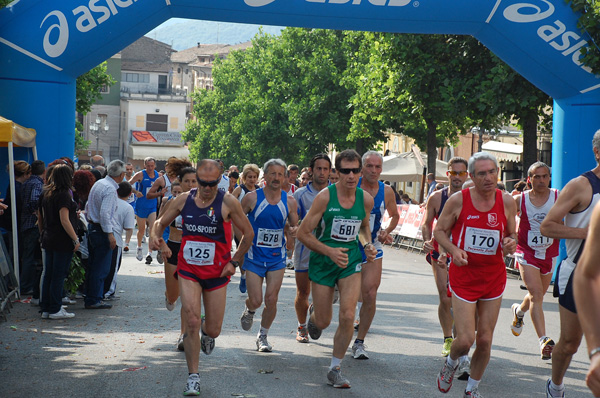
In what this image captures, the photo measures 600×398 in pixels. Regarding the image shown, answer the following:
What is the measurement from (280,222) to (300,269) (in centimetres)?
63

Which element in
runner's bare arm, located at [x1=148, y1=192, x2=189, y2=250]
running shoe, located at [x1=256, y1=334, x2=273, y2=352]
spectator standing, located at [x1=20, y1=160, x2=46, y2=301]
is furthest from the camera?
spectator standing, located at [x1=20, y1=160, x2=46, y2=301]

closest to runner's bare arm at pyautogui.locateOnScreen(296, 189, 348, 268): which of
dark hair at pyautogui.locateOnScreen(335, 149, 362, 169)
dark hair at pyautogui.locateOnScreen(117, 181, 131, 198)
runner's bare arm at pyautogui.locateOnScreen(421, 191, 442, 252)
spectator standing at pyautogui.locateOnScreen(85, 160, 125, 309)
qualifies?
dark hair at pyautogui.locateOnScreen(335, 149, 362, 169)

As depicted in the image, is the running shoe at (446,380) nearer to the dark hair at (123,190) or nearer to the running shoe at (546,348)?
the running shoe at (546,348)

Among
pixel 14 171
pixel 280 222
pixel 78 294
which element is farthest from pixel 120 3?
pixel 280 222

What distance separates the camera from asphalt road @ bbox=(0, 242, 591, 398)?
7113 mm

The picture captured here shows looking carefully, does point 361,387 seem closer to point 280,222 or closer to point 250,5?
point 280,222

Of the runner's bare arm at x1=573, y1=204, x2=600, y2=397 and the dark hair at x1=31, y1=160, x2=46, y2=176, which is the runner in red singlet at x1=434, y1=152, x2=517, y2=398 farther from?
the dark hair at x1=31, y1=160, x2=46, y2=176

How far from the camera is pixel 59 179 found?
34.2 feet

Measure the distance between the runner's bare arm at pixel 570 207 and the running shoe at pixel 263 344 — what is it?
351 centimetres

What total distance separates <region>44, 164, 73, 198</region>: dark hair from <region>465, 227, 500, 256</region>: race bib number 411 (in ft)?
17.6

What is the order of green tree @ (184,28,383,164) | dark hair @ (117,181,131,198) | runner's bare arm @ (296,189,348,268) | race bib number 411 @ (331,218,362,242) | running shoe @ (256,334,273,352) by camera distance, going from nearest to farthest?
runner's bare arm @ (296,189,348,268), race bib number 411 @ (331,218,362,242), running shoe @ (256,334,273,352), dark hair @ (117,181,131,198), green tree @ (184,28,383,164)

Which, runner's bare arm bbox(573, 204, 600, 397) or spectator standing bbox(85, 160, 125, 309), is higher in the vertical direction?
runner's bare arm bbox(573, 204, 600, 397)

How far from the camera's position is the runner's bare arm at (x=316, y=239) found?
23.9 ft

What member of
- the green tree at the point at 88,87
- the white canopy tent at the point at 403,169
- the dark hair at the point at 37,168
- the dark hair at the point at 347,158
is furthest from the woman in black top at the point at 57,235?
the white canopy tent at the point at 403,169
